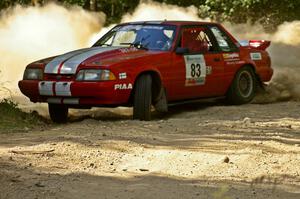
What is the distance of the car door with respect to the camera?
10586 millimetres

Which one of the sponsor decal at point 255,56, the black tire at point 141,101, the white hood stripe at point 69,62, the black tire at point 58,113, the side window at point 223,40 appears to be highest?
the side window at point 223,40

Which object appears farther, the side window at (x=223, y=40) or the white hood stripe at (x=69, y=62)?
the side window at (x=223, y=40)

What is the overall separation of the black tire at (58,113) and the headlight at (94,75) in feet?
3.68

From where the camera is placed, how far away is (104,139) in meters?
7.42

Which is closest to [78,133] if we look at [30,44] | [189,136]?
[189,136]

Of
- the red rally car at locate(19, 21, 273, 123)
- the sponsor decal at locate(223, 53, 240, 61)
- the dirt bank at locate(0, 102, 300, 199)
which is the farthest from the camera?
the sponsor decal at locate(223, 53, 240, 61)

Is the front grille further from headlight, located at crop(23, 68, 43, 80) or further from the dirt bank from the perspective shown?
the dirt bank

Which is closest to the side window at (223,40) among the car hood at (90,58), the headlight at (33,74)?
the car hood at (90,58)

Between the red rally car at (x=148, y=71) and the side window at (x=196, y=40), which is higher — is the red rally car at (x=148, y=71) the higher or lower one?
the lower one

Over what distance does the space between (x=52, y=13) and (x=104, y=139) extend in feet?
41.7

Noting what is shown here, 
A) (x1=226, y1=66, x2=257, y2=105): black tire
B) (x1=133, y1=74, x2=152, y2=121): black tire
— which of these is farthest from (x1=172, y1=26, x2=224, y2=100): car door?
(x1=133, y1=74, x2=152, y2=121): black tire

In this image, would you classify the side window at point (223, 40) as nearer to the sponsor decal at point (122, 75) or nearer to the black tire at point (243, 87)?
the black tire at point (243, 87)

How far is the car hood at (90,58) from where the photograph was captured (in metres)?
9.61

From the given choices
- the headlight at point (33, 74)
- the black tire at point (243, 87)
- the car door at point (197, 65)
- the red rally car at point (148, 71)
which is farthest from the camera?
the black tire at point (243, 87)
